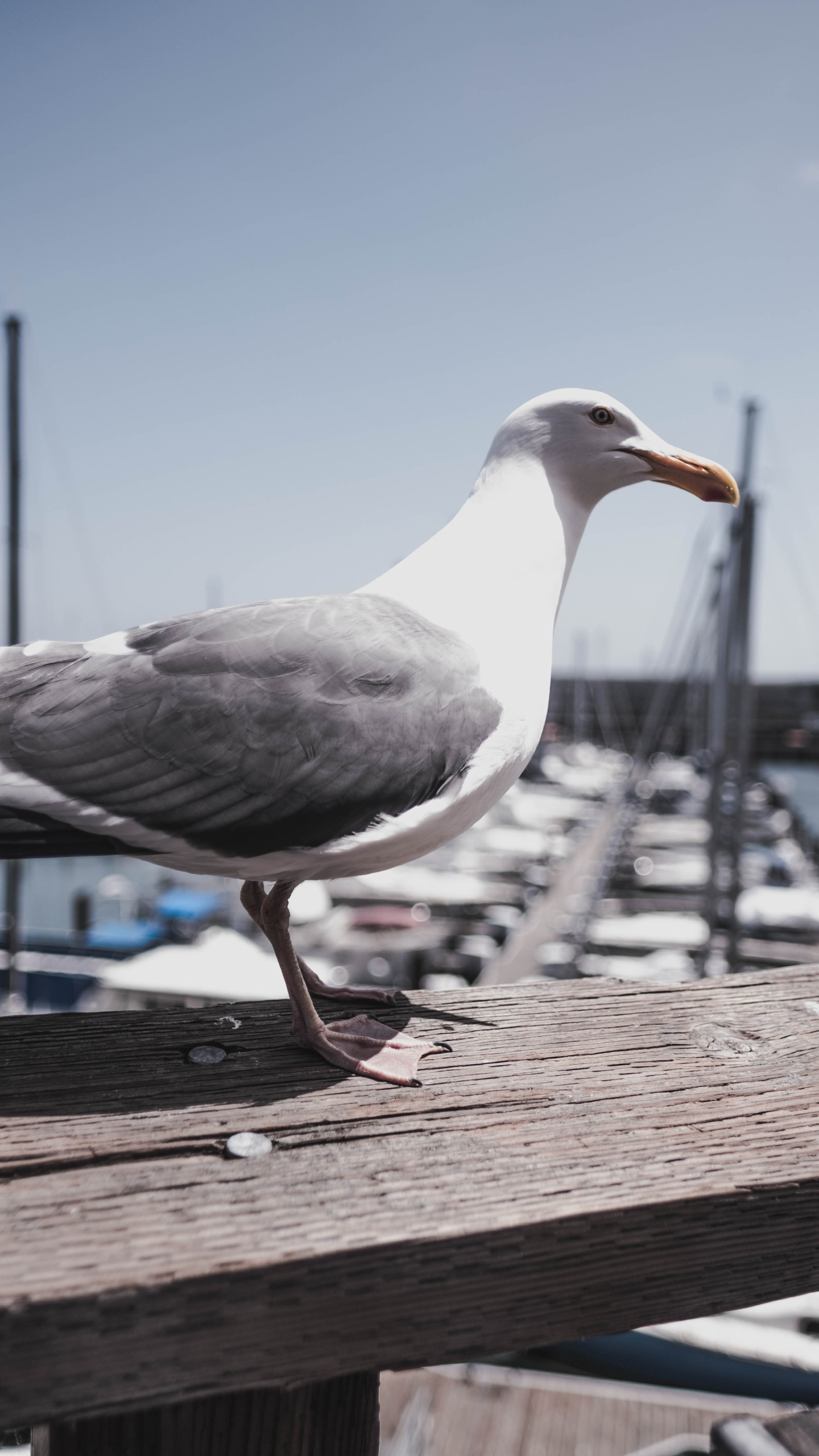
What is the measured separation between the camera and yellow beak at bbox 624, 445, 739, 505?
206cm

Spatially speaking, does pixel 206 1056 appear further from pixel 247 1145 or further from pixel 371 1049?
pixel 247 1145

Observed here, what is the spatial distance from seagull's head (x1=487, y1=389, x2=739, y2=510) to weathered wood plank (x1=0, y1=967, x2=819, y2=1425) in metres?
1.18

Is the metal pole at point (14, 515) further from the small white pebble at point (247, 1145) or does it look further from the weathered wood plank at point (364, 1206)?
the small white pebble at point (247, 1145)

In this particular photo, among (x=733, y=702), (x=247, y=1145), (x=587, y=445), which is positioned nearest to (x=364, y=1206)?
(x=247, y=1145)

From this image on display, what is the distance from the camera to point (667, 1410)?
4.78 metres

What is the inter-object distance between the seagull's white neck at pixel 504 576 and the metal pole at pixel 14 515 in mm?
9759

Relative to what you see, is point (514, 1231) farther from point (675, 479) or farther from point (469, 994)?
point (675, 479)

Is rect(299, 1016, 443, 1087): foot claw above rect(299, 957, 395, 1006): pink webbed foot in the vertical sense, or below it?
above

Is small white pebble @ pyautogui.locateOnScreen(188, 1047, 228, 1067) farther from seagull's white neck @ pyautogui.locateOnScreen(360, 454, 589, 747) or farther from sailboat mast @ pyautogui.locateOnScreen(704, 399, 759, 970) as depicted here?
sailboat mast @ pyautogui.locateOnScreen(704, 399, 759, 970)

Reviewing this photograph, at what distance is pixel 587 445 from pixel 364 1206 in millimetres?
1556

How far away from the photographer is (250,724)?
162 centimetres

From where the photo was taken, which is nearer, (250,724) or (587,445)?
(250,724)

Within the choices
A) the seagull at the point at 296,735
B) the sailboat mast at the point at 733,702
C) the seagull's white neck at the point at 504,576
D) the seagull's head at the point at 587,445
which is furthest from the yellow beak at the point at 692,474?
the sailboat mast at the point at 733,702

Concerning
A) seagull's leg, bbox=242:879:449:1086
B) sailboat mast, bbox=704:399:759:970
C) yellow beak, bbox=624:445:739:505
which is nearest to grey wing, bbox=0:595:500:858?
seagull's leg, bbox=242:879:449:1086
